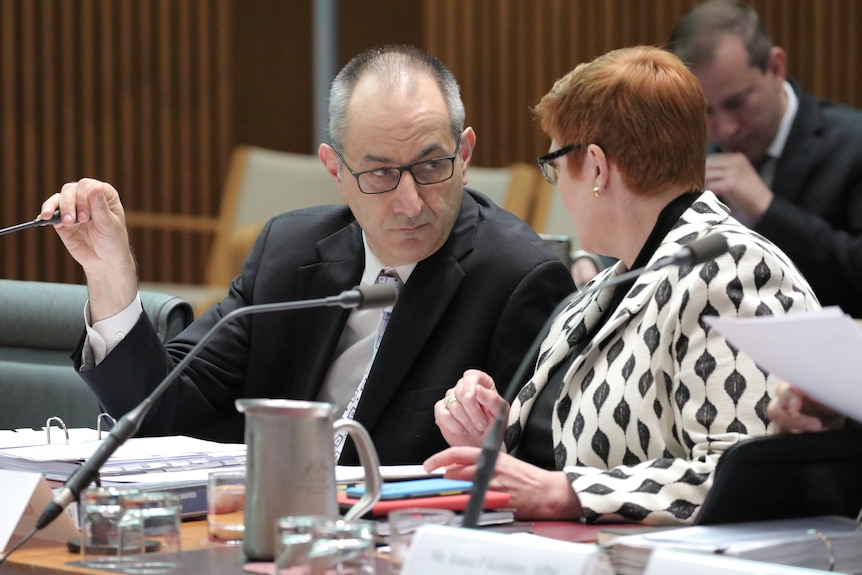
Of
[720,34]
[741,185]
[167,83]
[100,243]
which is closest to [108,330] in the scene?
[100,243]

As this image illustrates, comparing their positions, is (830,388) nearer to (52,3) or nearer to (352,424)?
(352,424)

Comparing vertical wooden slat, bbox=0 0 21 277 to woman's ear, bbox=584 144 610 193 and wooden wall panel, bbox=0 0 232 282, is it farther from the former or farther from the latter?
woman's ear, bbox=584 144 610 193

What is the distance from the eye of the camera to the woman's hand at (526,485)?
1.79 m

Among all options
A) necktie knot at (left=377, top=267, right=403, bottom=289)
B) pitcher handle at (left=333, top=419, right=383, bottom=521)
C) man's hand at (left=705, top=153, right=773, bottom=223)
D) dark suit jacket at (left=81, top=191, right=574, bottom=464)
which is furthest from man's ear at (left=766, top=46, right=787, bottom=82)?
pitcher handle at (left=333, top=419, right=383, bottom=521)

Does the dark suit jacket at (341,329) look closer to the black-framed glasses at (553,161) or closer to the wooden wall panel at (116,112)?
the black-framed glasses at (553,161)

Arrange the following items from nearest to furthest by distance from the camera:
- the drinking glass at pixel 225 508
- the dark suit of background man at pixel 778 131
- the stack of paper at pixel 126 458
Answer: the drinking glass at pixel 225 508 < the stack of paper at pixel 126 458 < the dark suit of background man at pixel 778 131

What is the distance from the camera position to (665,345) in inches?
73.7

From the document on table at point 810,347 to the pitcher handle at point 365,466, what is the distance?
402 mm

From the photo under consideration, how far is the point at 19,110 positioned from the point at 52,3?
536 mm

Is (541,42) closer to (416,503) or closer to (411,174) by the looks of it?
(411,174)

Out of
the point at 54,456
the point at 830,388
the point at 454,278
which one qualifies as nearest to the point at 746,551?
the point at 830,388

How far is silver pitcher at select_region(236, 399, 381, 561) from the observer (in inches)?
58.5

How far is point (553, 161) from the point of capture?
218 centimetres

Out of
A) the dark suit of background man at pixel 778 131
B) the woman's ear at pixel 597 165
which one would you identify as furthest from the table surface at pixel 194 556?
the dark suit of background man at pixel 778 131
